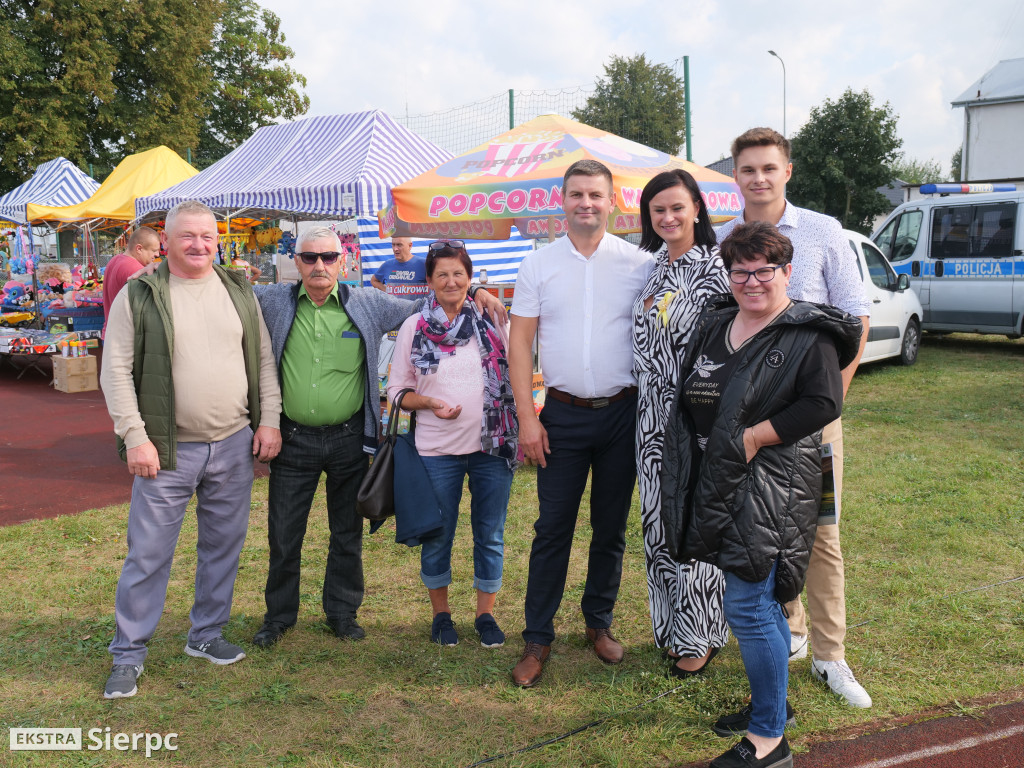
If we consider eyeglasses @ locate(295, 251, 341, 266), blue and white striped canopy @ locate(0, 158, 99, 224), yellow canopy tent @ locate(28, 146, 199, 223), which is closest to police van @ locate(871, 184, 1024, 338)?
eyeglasses @ locate(295, 251, 341, 266)

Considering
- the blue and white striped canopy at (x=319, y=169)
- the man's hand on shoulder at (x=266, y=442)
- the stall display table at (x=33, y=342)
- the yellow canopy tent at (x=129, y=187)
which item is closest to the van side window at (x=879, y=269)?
the blue and white striped canopy at (x=319, y=169)

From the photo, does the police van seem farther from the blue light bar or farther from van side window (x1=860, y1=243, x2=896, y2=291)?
van side window (x1=860, y1=243, x2=896, y2=291)

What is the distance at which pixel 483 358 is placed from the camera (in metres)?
3.49

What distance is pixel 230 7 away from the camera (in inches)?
1323

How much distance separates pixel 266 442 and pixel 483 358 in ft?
3.28

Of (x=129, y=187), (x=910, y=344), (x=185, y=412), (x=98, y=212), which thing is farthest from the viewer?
(x=129, y=187)

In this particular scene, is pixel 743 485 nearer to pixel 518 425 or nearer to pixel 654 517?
pixel 654 517

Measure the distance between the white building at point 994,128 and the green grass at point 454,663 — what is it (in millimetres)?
23693

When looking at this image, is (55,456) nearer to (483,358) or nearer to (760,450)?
(483,358)

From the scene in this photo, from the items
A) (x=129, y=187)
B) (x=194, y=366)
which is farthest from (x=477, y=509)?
(x=129, y=187)

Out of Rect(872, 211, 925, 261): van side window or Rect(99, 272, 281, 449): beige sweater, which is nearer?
Rect(99, 272, 281, 449): beige sweater

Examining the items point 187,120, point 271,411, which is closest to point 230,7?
point 187,120

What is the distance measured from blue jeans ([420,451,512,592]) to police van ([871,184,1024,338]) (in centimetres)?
1094

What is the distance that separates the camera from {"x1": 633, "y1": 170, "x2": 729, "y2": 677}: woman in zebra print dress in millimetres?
3010
